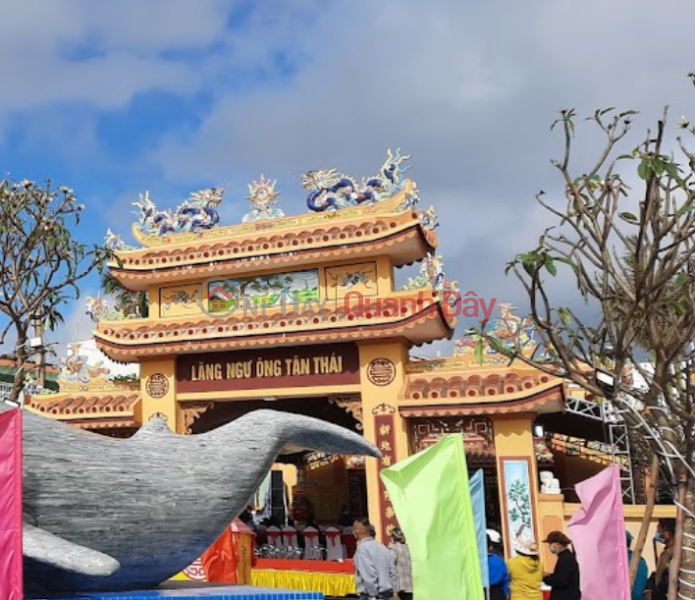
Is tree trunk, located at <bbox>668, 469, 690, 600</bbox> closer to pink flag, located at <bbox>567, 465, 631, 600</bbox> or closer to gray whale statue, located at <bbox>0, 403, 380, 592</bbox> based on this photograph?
pink flag, located at <bbox>567, 465, 631, 600</bbox>

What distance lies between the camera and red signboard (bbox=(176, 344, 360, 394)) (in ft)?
44.9

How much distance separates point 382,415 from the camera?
43.1 ft

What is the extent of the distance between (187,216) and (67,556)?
38.4ft

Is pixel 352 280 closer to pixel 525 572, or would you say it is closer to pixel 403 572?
pixel 403 572

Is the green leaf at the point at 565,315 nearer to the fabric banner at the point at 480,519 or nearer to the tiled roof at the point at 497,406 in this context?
the fabric banner at the point at 480,519

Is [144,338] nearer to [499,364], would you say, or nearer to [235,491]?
[499,364]

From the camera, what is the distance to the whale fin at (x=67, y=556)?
14.3 ft

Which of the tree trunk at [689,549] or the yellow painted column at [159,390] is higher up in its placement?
the yellow painted column at [159,390]

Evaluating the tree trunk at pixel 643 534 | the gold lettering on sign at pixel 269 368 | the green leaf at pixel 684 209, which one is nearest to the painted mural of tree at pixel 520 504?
the gold lettering on sign at pixel 269 368

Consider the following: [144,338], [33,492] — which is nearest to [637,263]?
[33,492]

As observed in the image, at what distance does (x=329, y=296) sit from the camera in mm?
14133

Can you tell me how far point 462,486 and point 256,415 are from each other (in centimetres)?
185

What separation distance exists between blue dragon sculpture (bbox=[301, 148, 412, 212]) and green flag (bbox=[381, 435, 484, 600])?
9395 mm

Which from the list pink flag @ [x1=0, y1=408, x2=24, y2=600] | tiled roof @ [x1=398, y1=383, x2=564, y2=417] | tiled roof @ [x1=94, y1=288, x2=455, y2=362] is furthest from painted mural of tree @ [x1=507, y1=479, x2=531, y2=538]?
pink flag @ [x1=0, y1=408, x2=24, y2=600]
